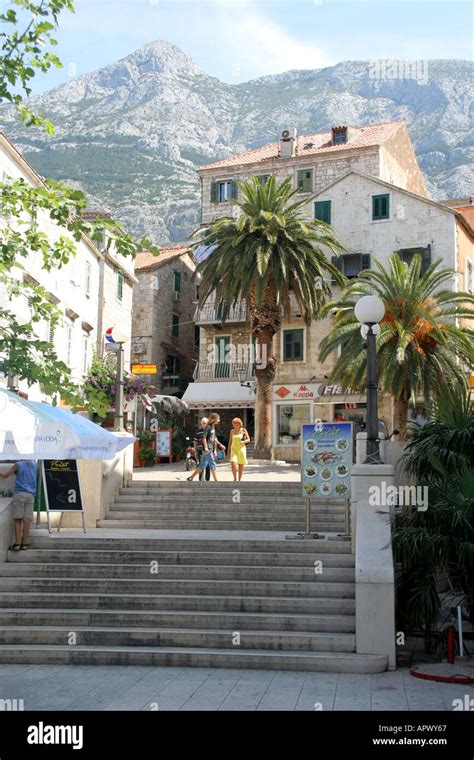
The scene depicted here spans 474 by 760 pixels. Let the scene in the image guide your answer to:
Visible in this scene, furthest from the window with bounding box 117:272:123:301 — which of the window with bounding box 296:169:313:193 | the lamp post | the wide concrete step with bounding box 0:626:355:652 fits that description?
the wide concrete step with bounding box 0:626:355:652

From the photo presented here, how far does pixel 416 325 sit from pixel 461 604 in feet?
54.5

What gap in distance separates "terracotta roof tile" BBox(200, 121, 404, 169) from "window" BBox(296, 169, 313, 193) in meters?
0.90

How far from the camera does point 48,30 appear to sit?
10516 millimetres

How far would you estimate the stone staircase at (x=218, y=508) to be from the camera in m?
15.4

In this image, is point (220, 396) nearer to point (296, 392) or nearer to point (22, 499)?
point (296, 392)

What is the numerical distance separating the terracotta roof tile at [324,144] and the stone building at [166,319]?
6.15 m

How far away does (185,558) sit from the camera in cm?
1198

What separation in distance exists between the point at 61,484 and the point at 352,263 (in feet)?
85.3

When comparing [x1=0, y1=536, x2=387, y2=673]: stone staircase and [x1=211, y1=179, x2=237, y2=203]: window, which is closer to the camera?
[x1=0, y1=536, x2=387, y2=673]: stone staircase

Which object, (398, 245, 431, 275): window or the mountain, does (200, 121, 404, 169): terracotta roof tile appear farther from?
the mountain

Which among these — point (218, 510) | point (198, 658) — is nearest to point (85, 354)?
point (218, 510)

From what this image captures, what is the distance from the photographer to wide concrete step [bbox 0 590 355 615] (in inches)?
420

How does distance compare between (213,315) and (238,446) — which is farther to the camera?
(213,315)

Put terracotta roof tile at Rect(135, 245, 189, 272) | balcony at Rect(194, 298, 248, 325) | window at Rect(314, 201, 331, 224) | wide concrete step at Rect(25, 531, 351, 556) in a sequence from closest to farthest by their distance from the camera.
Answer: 1. wide concrete step at Rect(25, 531, 351, 556)
2. window at Rect(314, 201, 331, 224)
3. balcony at Rect(194, 298, 248, 325)
4. terracotta roof tile at Rect(135, 245, 189, 272)
